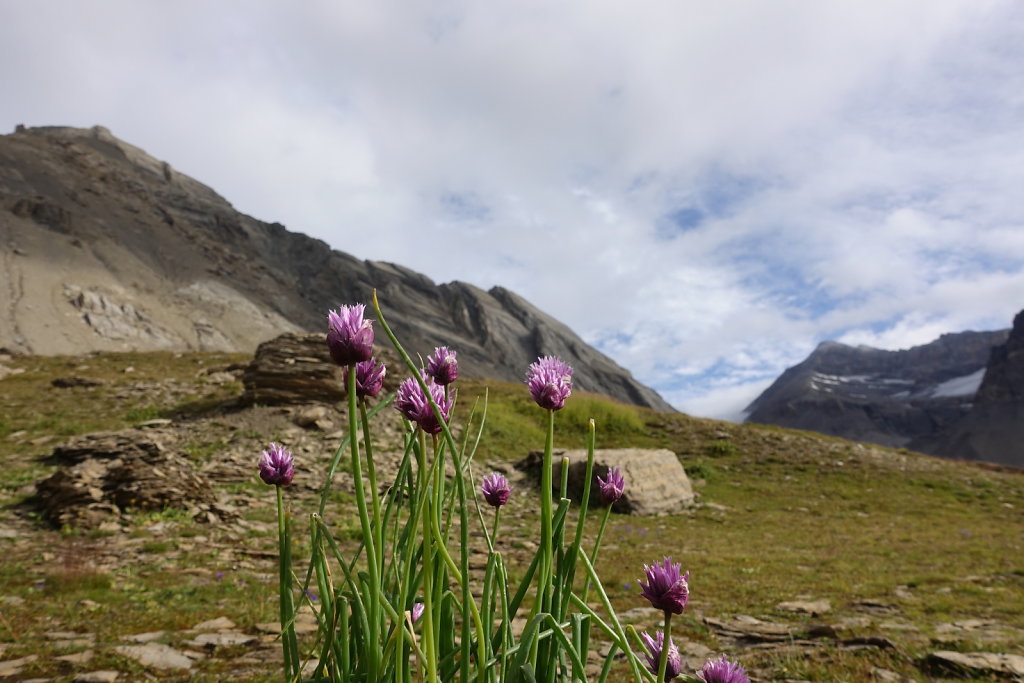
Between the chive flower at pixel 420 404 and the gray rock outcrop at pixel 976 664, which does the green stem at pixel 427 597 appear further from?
the gray rock outcrop at pixel 976 664

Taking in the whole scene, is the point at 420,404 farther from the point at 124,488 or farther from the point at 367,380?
the point at 124,488

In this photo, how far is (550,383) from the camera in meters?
1.68

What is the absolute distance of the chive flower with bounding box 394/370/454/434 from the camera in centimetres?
151

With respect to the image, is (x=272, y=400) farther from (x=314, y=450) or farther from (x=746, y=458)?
(x=746, y=458)

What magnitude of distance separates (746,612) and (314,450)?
10347 mm

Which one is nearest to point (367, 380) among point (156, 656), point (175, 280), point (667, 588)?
point (667, 588)

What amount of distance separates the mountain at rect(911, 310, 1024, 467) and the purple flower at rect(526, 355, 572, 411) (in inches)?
8010

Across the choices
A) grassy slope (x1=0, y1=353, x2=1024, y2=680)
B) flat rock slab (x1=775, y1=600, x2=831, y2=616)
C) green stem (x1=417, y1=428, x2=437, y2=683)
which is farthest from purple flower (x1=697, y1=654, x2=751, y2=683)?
flat rock slab (x1=775, y1=600, x2=831, y2=616)

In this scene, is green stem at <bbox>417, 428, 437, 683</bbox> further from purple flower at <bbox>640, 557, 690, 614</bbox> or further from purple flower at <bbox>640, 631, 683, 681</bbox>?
purple flower at <bbox>640, 631, 683, 681</bbox>

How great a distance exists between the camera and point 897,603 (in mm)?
5840

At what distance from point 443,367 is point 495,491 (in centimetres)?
55

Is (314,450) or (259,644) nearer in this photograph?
(259,644)

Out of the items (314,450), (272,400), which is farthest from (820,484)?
(272,400)

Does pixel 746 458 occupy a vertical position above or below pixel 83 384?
below
